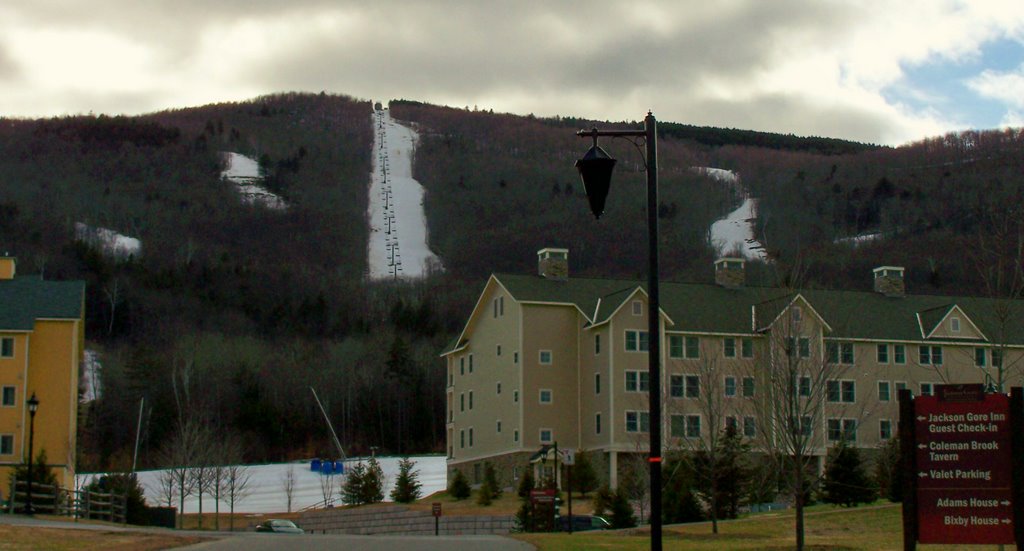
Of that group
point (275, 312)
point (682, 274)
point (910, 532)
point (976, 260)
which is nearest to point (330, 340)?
point (275, 312)

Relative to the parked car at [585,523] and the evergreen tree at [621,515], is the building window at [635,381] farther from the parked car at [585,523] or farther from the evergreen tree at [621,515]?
the evergreen tree at [621,515]

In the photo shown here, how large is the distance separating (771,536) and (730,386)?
33.0 m

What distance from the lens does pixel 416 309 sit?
157 m

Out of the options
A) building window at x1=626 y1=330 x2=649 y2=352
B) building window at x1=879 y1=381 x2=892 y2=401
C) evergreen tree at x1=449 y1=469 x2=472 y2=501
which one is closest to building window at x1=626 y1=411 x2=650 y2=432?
building window at x1=626 y1=330 x2=649 y2=352

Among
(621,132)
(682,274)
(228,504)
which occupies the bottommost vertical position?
(228,504)

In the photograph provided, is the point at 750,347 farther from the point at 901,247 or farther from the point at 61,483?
the point at 901,247

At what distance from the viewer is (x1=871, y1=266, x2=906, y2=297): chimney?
2926 inches

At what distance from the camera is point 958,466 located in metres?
21.2

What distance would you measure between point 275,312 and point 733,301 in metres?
98.6

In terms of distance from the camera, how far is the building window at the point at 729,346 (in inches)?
2633

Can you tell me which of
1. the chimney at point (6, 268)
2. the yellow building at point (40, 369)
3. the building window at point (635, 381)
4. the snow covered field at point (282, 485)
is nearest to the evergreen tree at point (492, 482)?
the building window at point (635, 381)

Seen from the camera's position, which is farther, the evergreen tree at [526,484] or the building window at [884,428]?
the building window at [884,428]

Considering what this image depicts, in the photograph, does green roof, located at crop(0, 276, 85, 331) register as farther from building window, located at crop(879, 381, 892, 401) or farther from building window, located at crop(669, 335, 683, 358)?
building window, located at crop(879, 381, 892, 401)

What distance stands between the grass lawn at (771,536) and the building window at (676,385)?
22327 millimetres
